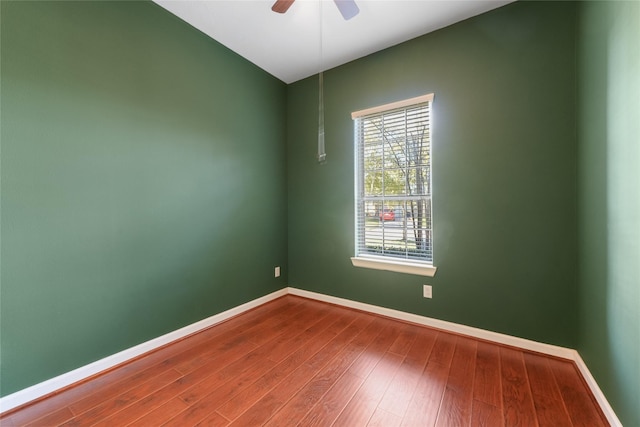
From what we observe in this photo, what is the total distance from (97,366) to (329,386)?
164 centimetres

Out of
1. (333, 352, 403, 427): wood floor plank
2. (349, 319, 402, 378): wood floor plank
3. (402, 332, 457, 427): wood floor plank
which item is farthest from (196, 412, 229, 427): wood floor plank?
(402, 332, 457, 427): wood floor plank

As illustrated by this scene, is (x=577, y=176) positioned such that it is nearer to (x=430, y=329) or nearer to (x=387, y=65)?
(x=430, y=329)

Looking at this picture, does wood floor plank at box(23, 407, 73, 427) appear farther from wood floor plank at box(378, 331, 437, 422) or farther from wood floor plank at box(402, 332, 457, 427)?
wood floor plank at box(402, 332, 457, 427)

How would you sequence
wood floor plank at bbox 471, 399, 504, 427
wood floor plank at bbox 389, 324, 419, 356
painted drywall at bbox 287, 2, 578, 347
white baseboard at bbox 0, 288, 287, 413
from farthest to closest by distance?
wood floor plank at bbox 389, 324, 419, 356 → painted drywall at bbox 287, 2, 578, 347 → white baseboard at bbox 0, 288, 287, 413 → wood floor plank at bbox 471, 399, 504, 427

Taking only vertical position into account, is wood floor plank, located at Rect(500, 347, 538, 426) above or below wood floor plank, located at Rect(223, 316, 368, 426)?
above

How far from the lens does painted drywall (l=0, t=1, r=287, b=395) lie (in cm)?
147

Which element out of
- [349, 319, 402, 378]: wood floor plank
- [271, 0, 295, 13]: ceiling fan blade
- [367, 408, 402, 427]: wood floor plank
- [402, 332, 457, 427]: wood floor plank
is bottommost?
[349, 319, 402, 378]: wood floor plank

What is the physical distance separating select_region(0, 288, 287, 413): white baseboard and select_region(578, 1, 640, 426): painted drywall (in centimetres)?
287

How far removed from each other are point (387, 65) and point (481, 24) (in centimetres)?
84

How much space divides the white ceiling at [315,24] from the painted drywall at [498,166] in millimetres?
151

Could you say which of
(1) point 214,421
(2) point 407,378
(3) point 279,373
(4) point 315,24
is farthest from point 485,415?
(4) point 315,24

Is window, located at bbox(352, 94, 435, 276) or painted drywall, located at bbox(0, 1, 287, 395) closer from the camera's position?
painted drywall, located at bbox(0, 1, 287, 395)

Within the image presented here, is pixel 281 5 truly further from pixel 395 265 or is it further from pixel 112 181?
pixel 395 265

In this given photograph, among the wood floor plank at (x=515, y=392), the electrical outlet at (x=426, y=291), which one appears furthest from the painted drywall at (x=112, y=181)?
the wood floor plank at (x=515, y=392)
